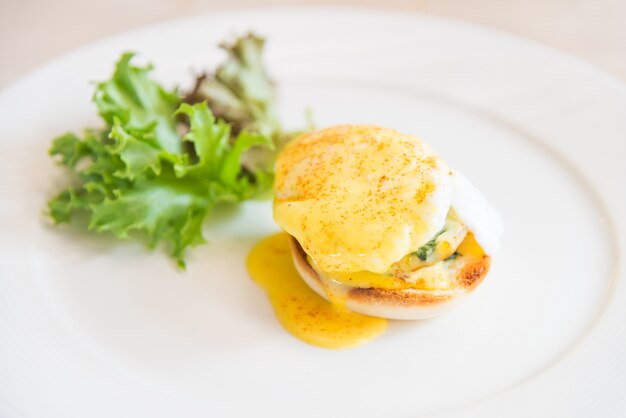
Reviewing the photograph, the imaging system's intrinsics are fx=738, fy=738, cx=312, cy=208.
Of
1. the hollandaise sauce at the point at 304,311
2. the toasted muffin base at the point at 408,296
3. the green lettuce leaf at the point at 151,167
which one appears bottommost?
the hollandaise sauce at the point at 304,311

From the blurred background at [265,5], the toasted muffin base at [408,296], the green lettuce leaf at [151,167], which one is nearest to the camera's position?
the toasted muffin base at [408,296]

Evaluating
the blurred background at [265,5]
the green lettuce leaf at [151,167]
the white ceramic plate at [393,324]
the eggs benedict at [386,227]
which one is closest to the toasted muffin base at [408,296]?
the eggs benedict at [386,227]

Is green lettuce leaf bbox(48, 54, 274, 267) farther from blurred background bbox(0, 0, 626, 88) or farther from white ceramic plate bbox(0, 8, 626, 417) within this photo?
blurred background bbox(0, 0, 626, 88)

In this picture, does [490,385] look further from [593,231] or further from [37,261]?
[37,261]

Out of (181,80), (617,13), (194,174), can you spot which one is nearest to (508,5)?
(617,13)

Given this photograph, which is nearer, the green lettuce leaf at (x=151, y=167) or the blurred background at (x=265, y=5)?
the green lettuce leaf at (x=151, y=167)

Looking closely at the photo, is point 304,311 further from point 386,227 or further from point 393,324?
point 386,227

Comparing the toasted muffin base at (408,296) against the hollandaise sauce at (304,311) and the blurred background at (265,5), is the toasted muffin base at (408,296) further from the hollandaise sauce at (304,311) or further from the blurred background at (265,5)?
the blurred background at (265,5)

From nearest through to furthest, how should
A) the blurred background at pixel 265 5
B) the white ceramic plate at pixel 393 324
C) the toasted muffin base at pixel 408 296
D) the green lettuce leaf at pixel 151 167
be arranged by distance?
the white ceramic plate at pixel 393 324 < the toasted muffin base at pixel 408 296 < the green lettuce leaf at pixel 151 167 < the blurred background at pixel 265 5
